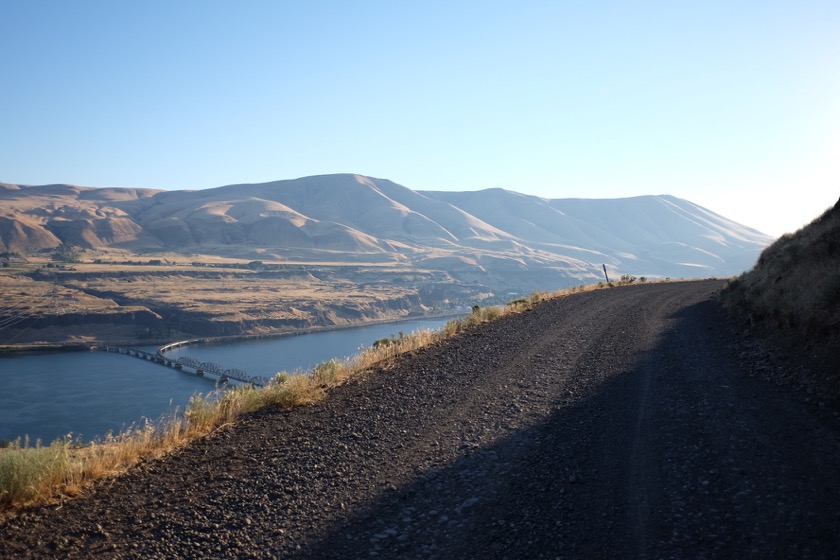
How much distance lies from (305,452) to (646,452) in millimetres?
3701

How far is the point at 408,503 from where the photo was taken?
16.6 feet

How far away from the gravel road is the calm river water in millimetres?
13407

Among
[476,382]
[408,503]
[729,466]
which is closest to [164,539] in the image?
[408,503]

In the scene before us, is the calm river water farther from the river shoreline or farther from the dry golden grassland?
the dry golden grassland

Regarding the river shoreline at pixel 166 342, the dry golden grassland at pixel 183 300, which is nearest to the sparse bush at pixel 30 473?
the river shoreline at pixel 166 342

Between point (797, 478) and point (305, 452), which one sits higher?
point (797, 478)

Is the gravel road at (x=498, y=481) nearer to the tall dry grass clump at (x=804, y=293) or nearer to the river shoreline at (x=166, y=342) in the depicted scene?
the tall dry grass clump at (x=804, y=293)

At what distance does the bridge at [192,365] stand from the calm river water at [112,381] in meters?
0.85

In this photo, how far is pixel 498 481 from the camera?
211 inches

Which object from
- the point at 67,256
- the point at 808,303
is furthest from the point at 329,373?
the point at 67,256

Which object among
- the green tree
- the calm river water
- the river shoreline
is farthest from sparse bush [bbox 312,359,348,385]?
the green tree

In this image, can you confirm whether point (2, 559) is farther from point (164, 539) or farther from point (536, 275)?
point (536, 275)

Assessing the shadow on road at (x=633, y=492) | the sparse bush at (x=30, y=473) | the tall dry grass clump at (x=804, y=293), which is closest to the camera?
the shadow on road at (x=633, y=492)

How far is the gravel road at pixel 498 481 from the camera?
4.14 meters
